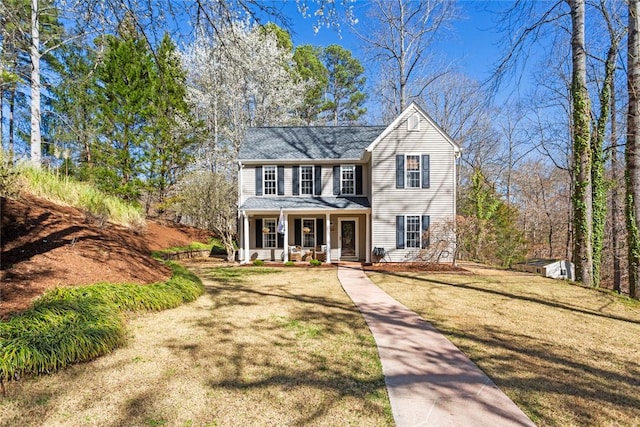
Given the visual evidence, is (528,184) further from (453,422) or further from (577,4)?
(453,422)

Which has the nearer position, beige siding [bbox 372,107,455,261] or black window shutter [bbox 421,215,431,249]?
black window shutter [bbox 421,215,431,249]

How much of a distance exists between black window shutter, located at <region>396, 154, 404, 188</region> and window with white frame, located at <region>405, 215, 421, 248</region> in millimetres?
1566

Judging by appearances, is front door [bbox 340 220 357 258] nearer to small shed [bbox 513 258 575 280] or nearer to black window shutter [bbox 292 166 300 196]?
black window shutter [bbox 292 166 300 196]

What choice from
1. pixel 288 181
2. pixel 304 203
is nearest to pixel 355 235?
pixel 304 203

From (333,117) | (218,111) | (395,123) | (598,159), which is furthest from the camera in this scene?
(333,117)

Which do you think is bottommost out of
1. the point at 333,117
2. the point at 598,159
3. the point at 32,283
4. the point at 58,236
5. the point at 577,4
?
the point at 32,283

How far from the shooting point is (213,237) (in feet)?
69.2

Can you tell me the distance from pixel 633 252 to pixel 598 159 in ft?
19.6

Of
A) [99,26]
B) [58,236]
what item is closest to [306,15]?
[99,26]

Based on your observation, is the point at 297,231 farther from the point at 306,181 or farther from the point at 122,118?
the point at 122,118

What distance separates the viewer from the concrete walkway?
2.87 meters

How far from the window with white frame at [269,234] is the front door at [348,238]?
3.45 m

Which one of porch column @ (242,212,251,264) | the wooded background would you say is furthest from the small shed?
porch column @ (242,212,251,264)

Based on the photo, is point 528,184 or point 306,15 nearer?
point 306,15
